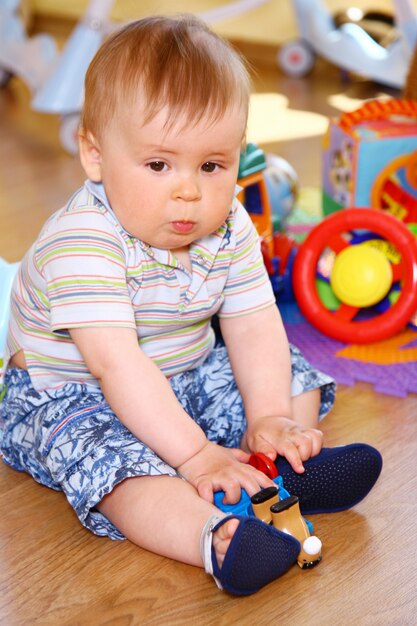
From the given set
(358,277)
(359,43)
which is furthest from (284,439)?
(359,43)

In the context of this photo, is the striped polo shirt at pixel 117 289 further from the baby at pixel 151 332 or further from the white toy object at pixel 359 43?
the white toy object at pixel 359 43

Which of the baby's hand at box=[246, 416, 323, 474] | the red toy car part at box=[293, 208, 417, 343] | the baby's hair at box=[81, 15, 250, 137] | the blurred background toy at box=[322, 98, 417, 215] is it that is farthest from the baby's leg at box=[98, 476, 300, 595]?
the blurred background toy at box=[322, 98, 417, 215]

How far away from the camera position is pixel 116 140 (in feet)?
2.73

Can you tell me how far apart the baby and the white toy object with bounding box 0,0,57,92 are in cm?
141

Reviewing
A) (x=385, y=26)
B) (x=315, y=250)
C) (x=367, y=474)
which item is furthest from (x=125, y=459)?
(x=385, y=26)

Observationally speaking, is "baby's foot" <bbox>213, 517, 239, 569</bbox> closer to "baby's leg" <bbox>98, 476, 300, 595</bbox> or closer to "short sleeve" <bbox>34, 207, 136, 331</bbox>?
"baby's leg" <bbox>98, 476, 300, 595</bbox>

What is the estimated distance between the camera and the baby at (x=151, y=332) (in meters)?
0.80

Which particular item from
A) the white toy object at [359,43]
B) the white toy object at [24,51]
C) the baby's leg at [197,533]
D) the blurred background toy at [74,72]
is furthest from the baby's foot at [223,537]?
the white toy object at [359,43]

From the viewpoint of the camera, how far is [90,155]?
877 millimetres

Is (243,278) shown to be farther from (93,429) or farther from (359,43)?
(359,43)

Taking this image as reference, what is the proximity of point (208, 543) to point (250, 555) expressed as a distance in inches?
1.8

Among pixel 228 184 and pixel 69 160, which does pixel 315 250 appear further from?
pixel 69 160

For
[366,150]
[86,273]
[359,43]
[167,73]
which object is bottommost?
[359,43]

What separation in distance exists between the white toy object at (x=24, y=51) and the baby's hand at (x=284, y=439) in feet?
5.05
